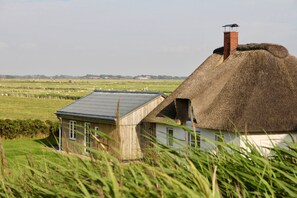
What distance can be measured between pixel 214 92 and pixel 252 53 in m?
2.70

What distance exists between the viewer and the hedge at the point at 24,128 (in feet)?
106

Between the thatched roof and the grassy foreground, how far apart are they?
15.8 metres

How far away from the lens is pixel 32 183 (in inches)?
138

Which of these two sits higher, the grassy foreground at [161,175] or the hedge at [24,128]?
the grassy foreground at [161,175]

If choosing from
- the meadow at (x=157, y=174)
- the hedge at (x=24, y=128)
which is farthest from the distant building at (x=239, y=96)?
the meadow at (x=157, y=174)

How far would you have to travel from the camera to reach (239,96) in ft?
69.8

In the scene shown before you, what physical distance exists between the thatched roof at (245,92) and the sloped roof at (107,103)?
133 cm

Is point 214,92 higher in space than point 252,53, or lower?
lower

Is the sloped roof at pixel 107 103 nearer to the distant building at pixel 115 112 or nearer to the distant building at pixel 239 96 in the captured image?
the distant building at pixel 115 112

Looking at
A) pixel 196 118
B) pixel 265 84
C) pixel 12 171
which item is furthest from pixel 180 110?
pixel 12 171

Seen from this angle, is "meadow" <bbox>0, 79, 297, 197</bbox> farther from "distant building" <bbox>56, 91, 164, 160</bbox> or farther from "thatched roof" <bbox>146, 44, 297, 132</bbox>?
"distant building" <bbox>56, 91, 164, 160</bbox>

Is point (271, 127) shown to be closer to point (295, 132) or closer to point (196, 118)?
point (295, 132)

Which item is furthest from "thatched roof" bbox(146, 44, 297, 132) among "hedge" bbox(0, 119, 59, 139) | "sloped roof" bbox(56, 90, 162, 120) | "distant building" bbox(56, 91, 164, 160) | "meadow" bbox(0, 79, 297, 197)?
"meadow" bbox(0, 79, 297, 197)

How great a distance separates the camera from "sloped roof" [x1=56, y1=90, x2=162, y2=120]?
25355 millimetres
